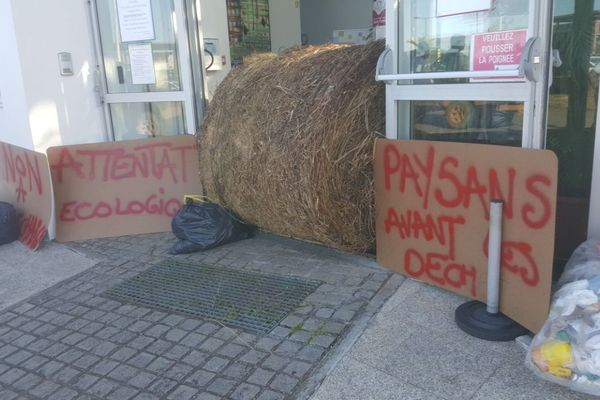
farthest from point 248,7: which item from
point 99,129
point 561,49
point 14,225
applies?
point 561,49

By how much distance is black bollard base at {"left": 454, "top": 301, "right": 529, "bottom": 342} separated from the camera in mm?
2832

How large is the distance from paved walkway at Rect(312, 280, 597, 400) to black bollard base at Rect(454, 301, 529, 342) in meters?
0.04

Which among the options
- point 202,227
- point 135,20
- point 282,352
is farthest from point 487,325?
point 135,20

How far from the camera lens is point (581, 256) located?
9.18ft

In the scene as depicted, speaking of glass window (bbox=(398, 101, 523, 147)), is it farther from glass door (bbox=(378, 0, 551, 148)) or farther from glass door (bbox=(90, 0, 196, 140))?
glass door (bbox=(90, 0, 196, 140))

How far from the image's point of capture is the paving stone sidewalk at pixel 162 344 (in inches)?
106

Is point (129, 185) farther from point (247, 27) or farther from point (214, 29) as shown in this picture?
point (247, 27)

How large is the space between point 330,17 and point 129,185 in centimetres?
496

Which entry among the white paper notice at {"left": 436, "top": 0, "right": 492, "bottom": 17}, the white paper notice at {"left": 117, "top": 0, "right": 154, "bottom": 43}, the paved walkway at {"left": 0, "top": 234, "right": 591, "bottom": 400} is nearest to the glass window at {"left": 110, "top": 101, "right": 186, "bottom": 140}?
the white paper notice at {"left": 117, "top": 0, "right": 154, "bottom": 43}

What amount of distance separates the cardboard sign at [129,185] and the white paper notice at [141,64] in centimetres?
65

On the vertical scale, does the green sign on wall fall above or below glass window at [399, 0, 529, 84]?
above

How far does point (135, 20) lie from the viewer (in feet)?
16.8

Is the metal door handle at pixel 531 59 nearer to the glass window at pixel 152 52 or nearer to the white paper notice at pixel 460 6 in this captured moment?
the white paper notice at pixel 460 6

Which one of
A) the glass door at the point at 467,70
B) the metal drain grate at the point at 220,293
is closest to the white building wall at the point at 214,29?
the metal drain grate at the point at 220,293
